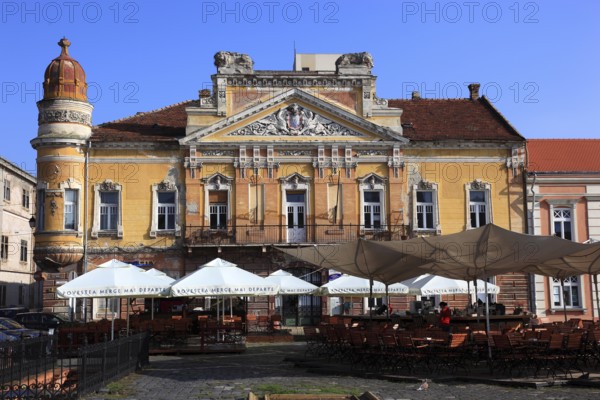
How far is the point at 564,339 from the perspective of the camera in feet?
55.0

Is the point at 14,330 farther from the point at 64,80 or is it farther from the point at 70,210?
the point at 64,80

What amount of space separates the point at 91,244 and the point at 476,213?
56.4 feet

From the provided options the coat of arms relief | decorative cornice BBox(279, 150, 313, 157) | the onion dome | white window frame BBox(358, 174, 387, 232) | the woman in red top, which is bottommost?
the woman in red top

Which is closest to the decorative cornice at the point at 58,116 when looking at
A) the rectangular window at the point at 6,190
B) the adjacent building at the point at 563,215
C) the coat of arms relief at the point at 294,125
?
the coat of arms relief at the point at 294,125

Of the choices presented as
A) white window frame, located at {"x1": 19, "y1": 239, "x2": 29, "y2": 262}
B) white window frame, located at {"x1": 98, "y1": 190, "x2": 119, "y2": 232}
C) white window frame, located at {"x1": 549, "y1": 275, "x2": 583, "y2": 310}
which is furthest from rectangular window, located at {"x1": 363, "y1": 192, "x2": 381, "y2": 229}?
white window frame, located at {"x1": 19, "y1": 239, "x2": 29, "y2": 262}

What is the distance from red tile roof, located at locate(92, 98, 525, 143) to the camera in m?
35.4

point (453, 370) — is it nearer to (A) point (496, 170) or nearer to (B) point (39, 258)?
(A) point (496, 170)

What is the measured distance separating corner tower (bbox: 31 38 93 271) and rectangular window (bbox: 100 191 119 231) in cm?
88

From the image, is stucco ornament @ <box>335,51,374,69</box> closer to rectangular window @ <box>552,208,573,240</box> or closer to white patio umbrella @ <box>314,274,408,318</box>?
rectangular window @ <box>552,208,573,240</box>

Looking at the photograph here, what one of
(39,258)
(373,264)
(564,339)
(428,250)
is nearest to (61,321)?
(39,258)

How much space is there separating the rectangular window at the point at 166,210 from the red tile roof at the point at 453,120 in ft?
36.1

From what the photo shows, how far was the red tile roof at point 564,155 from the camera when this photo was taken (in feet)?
119

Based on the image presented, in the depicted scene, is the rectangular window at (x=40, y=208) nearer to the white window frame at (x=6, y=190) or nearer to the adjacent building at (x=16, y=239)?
the adjacent building at (x=16, y=239)

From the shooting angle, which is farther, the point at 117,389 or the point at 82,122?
the point at 82,122
